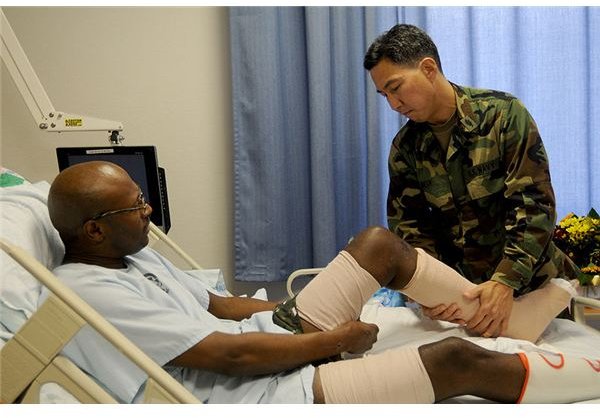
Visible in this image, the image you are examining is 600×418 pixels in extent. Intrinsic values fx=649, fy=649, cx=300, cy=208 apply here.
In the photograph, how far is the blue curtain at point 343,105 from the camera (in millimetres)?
2648

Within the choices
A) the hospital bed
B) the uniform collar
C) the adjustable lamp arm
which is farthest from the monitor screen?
the uniform collar

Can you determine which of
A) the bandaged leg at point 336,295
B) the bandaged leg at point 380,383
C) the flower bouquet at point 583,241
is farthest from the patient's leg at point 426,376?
the flower bouquet at point 583,241

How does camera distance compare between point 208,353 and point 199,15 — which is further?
point 199,15

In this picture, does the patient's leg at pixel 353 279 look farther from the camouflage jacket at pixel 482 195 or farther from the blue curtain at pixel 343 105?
the blue curtain at pixel 343 105

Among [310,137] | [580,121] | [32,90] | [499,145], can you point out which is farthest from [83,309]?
[580,121]

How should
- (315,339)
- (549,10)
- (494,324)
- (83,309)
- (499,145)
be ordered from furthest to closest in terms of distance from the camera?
(549,10)
(499,145)
(494,324)
(315,339)
(83,309)

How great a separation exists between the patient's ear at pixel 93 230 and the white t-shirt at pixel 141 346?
0.21 feet

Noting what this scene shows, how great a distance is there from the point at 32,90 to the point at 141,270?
1040 millimetres

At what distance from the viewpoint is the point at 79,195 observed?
54.1 inches

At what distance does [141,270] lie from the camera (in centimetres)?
151

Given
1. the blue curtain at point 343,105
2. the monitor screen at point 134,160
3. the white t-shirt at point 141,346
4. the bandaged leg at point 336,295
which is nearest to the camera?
the white t-shirt at point 141,346

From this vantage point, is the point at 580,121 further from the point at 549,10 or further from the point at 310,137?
the point at 310,137

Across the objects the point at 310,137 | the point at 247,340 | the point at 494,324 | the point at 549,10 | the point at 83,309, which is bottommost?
the point at 494,324

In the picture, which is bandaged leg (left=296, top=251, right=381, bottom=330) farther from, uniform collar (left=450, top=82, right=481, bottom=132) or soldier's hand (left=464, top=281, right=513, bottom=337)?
uniform collar (left=450, top=82, right=481, bottom=132)
